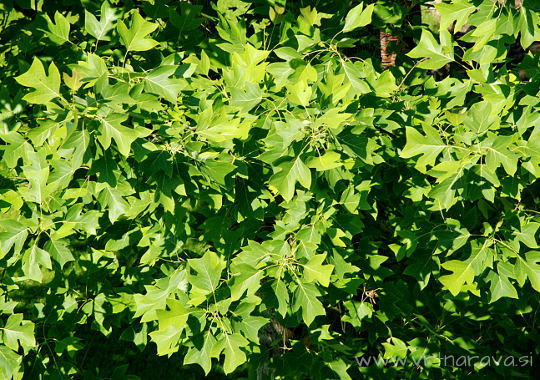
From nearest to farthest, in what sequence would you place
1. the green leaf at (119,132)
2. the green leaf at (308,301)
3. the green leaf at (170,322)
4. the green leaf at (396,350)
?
the green leaf at (119,132) → the green leaf at (170,322) → the green leaf at (308,301) → the green leaf at (396,350)

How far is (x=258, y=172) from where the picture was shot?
2.23 meters

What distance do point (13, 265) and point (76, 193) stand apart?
41 cm

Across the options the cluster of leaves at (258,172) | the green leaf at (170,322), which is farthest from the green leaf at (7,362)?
the green leaf at (170,322)

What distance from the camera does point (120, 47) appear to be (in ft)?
8.98

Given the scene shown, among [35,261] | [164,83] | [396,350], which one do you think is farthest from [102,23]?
[396,350]

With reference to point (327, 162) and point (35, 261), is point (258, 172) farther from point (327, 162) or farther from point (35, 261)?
point (35, 261)

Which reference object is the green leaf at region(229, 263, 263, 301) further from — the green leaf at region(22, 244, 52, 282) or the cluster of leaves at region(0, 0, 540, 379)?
the green leaf at region(22, 244, 52, 282)

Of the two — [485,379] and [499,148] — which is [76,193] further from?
[485,379]

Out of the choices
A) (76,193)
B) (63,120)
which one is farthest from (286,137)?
(76,193)

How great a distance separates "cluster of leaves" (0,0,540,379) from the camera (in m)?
1.82

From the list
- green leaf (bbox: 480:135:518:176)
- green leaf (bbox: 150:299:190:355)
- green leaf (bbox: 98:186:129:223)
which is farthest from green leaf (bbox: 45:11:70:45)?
green leaf (bbox: 480:135:518:176)

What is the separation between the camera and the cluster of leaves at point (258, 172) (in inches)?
71.7

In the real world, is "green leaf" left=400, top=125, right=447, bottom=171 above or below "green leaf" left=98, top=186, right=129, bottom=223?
above

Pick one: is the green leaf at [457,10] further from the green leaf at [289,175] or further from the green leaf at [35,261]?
the green leaf at [35,261]
